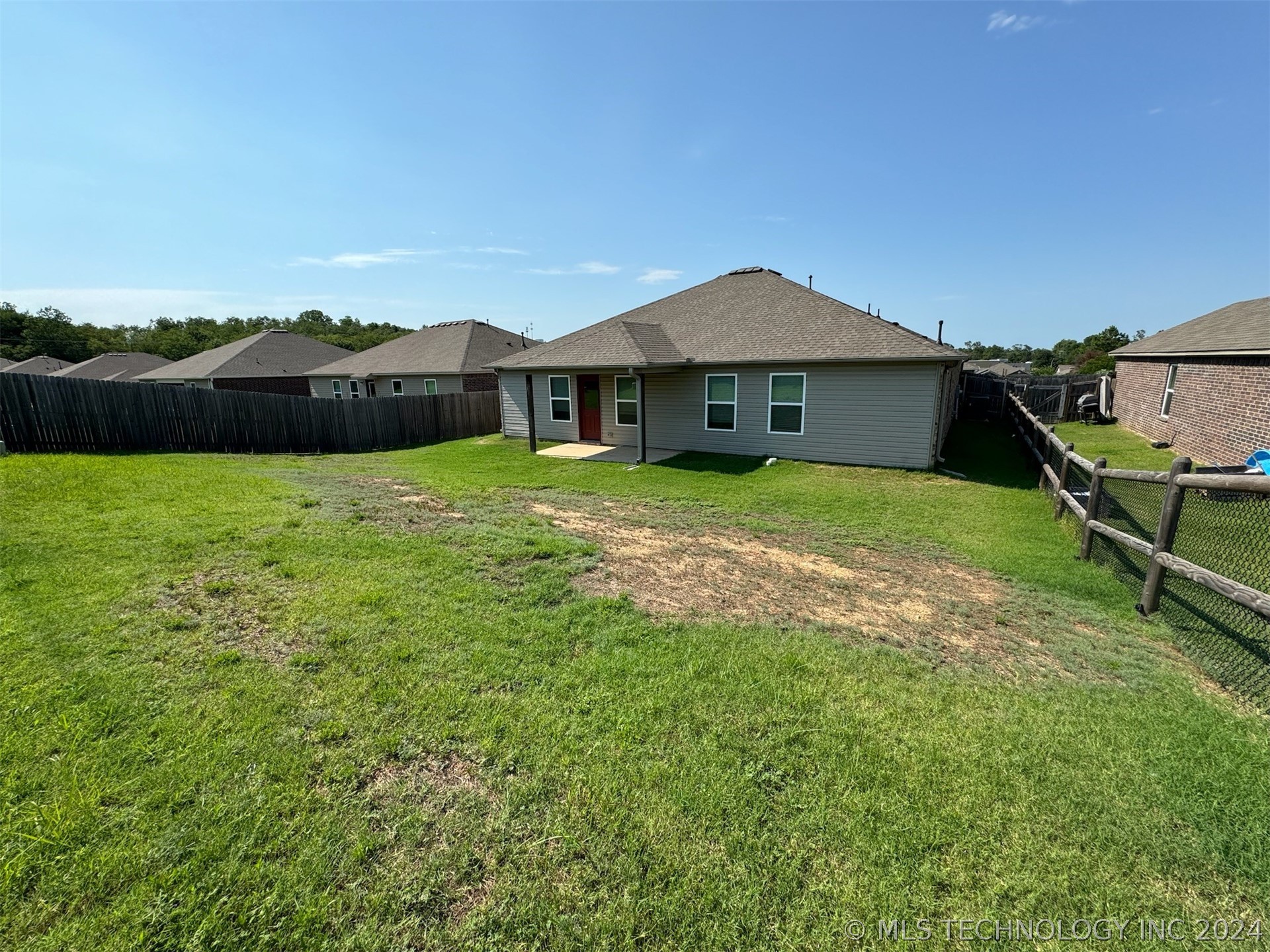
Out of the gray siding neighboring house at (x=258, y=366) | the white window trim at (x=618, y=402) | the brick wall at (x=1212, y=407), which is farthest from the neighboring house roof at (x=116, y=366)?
the brick wall at (x=1212, y=407)

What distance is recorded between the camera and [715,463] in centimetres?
1212

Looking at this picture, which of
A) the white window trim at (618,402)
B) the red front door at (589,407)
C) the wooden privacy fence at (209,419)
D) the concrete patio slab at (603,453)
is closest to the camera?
the wooden privacy fence at (209,419)

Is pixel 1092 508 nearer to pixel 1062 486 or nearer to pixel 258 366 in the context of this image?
pixel 1062 486

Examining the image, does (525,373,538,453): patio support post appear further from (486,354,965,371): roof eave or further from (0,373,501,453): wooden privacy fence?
(0,373,501,453): wooden privacy fence

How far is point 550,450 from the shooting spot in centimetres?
1432

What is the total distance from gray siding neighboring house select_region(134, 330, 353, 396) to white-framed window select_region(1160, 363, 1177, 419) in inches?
1366

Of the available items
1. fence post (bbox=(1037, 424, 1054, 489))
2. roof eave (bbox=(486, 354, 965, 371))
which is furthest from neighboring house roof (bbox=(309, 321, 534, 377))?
fence post (bbox=(1037, 424, 1054, 489))

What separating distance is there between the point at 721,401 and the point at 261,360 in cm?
2765

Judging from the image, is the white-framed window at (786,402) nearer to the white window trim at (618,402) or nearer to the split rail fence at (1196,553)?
the white window trim at (618,402)

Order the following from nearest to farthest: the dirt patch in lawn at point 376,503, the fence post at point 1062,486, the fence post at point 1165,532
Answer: the fence post at point 1165,532 < the dirt patch in lawn at point 376,503 < the fence post at point 1062,486

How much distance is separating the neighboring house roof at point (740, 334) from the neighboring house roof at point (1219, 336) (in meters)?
5.72

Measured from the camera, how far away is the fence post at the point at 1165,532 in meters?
4.41

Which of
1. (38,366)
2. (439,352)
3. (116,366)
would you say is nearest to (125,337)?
(38,366)

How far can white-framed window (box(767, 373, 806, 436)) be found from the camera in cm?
1220
